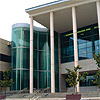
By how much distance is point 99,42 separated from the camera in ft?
119

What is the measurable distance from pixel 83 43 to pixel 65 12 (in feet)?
29.1

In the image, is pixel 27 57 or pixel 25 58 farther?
pixel 27 57

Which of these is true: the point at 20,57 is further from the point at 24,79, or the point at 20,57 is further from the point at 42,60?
the point at 42,60

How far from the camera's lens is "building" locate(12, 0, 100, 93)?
31141 mm

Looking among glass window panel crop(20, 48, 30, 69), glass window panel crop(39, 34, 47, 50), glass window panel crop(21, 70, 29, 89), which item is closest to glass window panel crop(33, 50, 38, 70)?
glass window panel crop(20, 48, 30, 69)

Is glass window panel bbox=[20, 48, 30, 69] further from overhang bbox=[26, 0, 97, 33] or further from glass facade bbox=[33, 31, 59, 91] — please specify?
overhang bbox=[26, 0, 97, 33]

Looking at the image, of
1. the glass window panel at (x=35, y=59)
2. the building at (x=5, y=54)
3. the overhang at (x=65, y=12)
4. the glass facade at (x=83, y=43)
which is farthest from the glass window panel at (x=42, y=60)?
the building at (x=5, y=54)

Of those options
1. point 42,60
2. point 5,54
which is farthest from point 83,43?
point 5,54

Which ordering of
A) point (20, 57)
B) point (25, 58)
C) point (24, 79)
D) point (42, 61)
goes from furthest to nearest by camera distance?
point (42, 61) → point (25, 58) → point (20, 57) → point (24, 79)

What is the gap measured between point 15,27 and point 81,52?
13.7 metres

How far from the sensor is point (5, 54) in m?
38.1

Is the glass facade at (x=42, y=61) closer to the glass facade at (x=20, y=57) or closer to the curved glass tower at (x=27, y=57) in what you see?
the curved glass tower at (x=27, y=57)

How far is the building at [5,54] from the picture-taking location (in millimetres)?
37656

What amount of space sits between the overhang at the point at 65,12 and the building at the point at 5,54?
8.26 m
